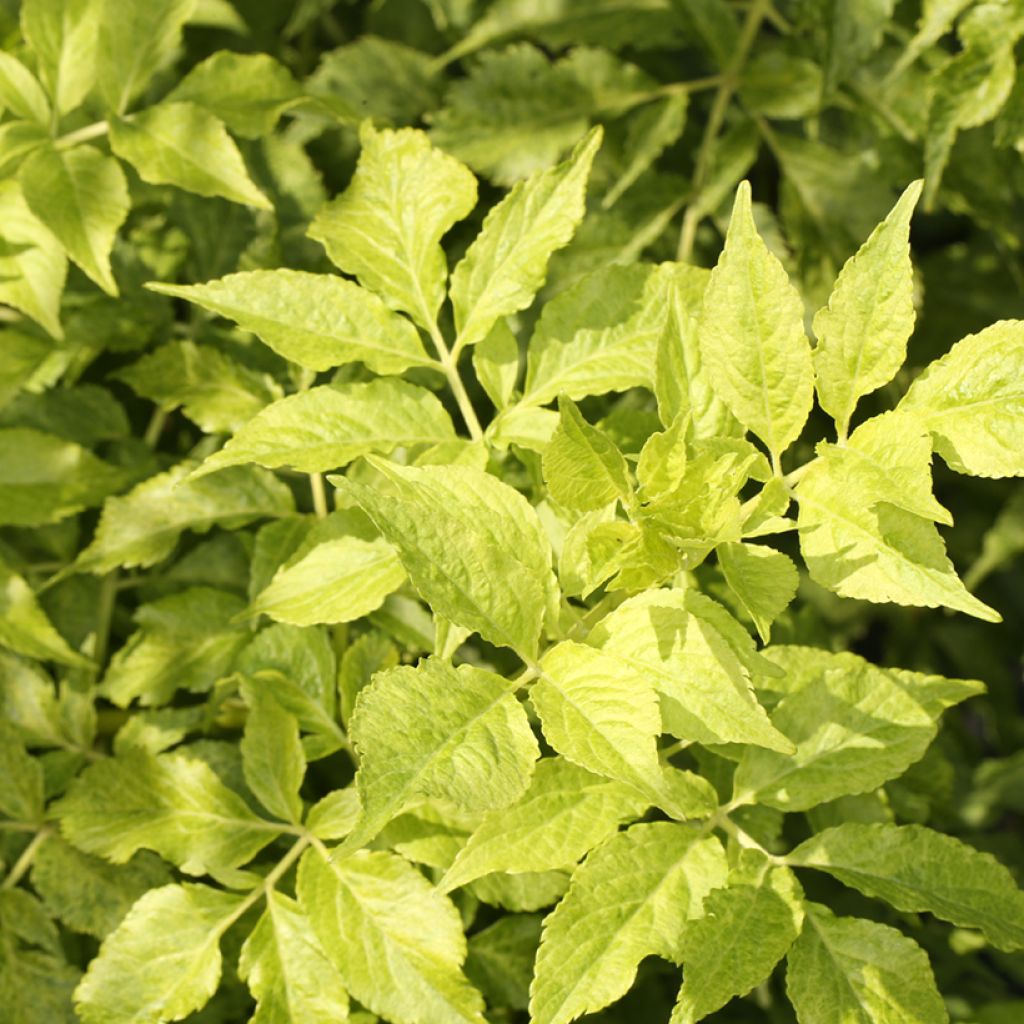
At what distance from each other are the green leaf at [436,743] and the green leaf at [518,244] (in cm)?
43

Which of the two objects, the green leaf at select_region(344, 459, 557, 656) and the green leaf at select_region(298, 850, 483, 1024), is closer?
the green leaf at select_region(344, 459, 557, 656)

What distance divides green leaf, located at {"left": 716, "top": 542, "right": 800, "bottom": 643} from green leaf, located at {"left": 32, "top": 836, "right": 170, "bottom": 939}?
30.7 inches

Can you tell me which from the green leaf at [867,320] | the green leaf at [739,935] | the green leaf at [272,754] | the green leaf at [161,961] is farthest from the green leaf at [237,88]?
the green leaf at [739,935]

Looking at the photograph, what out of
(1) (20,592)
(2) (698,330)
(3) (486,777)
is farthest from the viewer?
(1) (20,592)

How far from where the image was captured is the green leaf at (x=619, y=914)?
3.22 ft

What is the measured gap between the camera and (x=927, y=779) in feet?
5.18

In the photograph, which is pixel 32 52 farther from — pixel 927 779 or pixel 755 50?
pixel 927 779

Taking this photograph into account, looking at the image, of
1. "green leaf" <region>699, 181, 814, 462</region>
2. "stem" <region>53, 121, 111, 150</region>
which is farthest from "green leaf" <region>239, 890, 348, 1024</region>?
"stem" <region>53, 121, 111, 150</region>

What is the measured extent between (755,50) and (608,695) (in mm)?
1446

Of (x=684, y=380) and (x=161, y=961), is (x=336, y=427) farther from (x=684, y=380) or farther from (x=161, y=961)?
(x=161, y=961)

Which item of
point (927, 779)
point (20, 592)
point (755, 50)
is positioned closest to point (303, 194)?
point (20, 592)

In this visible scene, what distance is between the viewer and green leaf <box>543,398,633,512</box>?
975mm

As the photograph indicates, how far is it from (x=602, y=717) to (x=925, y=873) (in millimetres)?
381

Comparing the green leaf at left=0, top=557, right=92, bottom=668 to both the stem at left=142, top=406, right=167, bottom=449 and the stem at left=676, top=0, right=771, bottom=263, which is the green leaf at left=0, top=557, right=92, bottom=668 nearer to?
the stem at left=142, top=406, right=167, bottom=449
